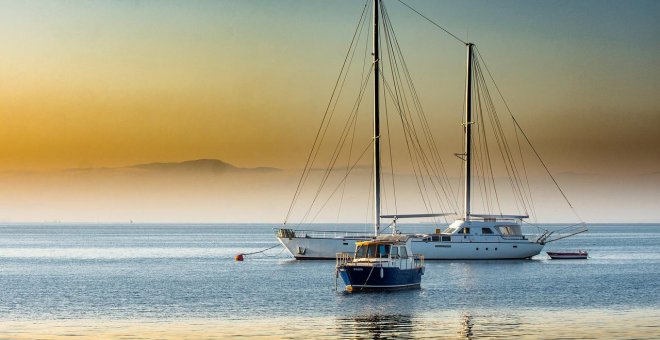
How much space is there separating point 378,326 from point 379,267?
18.3m

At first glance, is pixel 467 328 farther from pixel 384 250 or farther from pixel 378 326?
pixel 384 250

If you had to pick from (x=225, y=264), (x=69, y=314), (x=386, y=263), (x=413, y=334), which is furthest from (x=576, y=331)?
(x=225, y=264)

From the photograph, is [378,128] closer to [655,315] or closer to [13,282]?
[13,282]

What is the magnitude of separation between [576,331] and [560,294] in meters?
24.6

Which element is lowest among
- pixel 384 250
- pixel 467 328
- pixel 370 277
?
pixel 467 328

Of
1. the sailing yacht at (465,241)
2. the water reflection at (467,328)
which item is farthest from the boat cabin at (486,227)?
the water reflection at (467,328)

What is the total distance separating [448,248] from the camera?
114312 millimetres

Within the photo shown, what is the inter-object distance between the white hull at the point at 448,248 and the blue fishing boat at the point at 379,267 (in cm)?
3541

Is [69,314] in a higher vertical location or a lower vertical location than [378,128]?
lower

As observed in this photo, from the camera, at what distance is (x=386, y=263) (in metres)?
76.1

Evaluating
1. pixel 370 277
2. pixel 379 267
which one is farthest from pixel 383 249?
pixel 370 277

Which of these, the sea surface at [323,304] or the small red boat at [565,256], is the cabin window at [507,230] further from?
the small red boat at [565,256]

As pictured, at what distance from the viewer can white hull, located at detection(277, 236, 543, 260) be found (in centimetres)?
11438

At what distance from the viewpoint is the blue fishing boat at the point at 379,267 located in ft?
247
